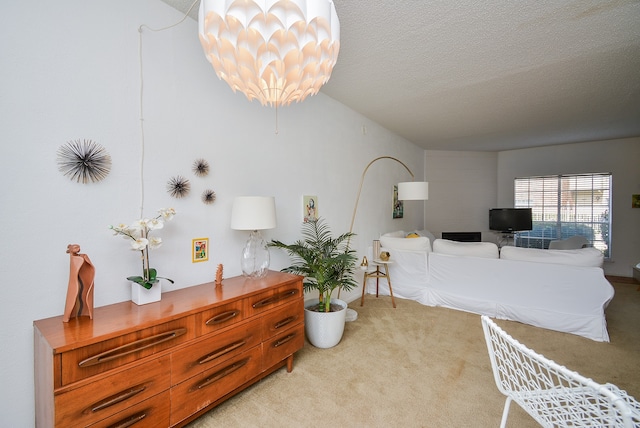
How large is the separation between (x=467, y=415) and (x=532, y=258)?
7.22 feet

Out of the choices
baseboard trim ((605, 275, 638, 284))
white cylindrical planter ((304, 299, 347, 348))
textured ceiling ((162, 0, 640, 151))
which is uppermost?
textured ceiling ((162, 0, 640, 151))

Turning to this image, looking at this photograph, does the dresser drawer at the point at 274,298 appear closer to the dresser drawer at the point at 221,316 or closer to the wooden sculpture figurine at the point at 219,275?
the dresser drawer at the point at 221,316

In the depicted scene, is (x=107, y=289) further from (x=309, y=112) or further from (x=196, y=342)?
(x=309, y=112)

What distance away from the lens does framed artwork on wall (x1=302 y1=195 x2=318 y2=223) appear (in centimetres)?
326

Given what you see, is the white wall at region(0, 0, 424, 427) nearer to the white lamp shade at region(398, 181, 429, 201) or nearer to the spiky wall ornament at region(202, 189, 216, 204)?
the spiky wall ornament at region(202, 189, 216, 204)

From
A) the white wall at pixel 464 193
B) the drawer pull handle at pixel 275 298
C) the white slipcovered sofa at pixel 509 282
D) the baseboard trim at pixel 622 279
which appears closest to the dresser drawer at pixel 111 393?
the drawer pull handle at pixel 275 298

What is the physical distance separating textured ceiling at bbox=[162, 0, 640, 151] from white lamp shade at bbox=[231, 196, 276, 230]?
1408 millimetres

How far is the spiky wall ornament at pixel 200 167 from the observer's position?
220 cm

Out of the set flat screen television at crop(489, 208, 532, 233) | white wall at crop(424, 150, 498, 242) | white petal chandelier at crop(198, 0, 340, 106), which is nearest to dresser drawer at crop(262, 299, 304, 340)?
white petal chandelier at crop(198, 0, 340, 106)

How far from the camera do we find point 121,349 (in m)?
1.36

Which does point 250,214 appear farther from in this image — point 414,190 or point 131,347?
point 414,190

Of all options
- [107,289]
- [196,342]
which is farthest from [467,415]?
[107,289]

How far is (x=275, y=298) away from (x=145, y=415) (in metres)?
0.96

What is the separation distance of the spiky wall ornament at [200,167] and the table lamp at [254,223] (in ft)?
1.03
